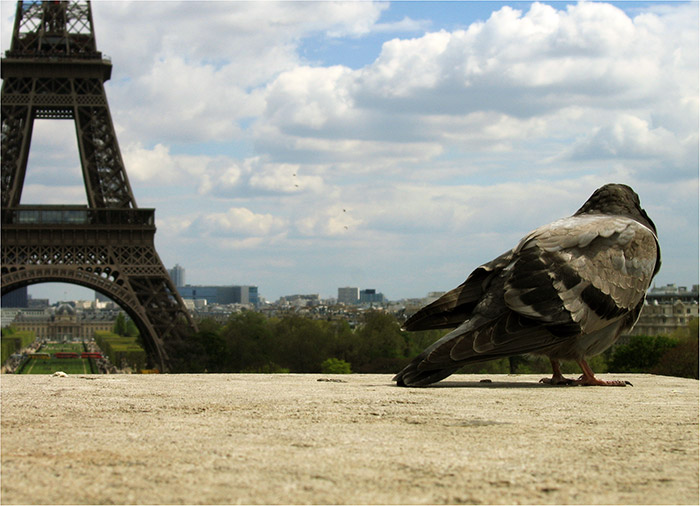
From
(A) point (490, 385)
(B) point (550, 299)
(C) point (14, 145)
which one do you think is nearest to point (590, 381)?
(A) point (490, 385)

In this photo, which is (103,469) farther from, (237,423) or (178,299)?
(178,299)

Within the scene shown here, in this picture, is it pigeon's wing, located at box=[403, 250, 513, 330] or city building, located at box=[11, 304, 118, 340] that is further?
city building, located at box=[11, 304, 118, 340]

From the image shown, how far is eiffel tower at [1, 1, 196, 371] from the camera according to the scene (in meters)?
43.9

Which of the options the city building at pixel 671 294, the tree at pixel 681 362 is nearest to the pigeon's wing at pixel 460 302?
the tree at pixel 681 362

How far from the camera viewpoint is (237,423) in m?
4.13

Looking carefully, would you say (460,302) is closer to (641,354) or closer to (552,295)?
(552,295)

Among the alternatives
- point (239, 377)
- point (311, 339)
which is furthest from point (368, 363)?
point (239, 377)

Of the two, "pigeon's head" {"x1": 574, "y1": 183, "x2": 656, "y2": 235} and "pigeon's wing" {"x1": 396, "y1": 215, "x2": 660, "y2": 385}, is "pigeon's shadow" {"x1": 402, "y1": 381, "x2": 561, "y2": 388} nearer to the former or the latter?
"pigeon's wing" {"x1": 396, "y1": 215, "x2": 660, "y2": 385}

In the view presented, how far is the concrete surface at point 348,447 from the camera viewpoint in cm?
277

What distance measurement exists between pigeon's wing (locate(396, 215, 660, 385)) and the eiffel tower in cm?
3864

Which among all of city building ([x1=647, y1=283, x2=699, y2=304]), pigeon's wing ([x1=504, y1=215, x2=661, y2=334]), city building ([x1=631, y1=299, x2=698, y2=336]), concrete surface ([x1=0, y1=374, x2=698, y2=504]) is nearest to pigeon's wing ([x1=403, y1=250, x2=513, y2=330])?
pigeon's wing ([x1=504, y1=215, x2=661, y2=334])

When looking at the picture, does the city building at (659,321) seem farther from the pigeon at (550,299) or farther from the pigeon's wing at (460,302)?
the pigeon's wing at (460,302)

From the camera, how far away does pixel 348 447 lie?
3457 millimetres

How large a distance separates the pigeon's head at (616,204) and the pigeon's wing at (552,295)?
1.16 ft
